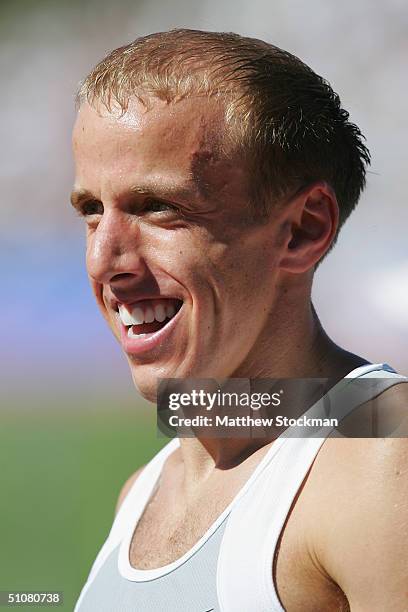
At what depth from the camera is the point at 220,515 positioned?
3.92 ft

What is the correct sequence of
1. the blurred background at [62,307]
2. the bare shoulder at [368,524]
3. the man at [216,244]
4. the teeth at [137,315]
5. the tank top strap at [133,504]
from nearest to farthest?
the bare shoulder at [368,524]
the man at [216,244]
the teeth at [137,315]
the tank top strap at [133,504]
the blurred background at [62,307]

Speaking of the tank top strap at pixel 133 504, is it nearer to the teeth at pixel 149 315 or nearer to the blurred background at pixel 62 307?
the teeth at pixel 149 315

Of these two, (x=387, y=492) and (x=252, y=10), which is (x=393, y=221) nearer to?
(x=252, y=10)

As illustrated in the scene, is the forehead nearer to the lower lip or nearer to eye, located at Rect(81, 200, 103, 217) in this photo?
eye, located at Rect(81, 200, 103, 217)

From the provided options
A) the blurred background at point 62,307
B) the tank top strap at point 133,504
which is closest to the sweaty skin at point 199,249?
the tank top strap at point 133,504

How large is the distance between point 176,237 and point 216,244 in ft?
0.20

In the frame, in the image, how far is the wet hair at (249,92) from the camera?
1.19 metres

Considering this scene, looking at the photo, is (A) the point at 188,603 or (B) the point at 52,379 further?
(B) the point at 52,379

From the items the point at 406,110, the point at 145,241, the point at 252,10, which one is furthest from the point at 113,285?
the point at 252,10

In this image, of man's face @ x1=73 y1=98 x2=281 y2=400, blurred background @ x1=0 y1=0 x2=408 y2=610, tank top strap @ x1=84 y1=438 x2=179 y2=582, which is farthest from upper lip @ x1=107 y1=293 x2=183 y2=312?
blurred background @ x1=0 y1=0 x2=408 y2=610

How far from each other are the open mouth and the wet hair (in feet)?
0.64

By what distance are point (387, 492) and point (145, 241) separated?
496 millimetres

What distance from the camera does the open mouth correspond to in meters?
1.23

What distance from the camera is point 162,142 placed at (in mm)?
1176
